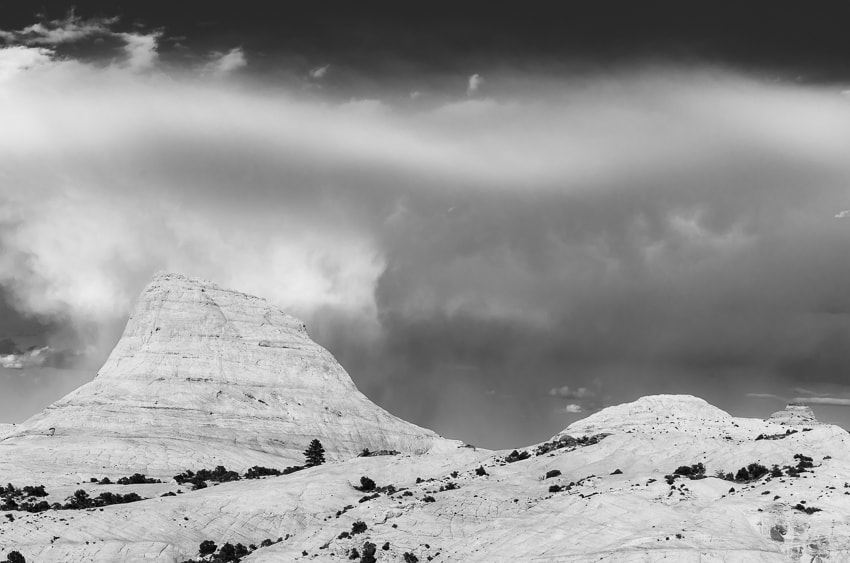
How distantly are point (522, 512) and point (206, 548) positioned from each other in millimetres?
40487

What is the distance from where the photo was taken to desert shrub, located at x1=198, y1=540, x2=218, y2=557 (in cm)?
12131

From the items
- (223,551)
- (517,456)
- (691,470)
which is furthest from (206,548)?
(691,470)

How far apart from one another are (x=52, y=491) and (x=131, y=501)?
22.4 m

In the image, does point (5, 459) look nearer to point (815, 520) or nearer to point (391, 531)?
point (391, 531)

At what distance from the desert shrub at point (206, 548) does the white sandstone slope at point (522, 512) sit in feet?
4.11

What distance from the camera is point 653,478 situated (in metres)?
114

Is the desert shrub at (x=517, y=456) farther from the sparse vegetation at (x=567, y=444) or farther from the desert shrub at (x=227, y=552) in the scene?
the desert shrub at (x=227, y=552)

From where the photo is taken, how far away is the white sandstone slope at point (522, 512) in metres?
92.8

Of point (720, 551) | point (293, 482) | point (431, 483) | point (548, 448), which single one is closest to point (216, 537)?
point (293, 482)

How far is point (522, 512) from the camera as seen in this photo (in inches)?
4269

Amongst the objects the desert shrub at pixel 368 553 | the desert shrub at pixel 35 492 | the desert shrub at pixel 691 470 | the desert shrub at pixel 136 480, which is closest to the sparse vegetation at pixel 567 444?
the desert shrub at pixel 691 470

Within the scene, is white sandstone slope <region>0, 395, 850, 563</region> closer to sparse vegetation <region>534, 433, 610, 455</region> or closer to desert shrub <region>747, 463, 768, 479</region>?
sparse vegetation <region>534, 433, 610, 455</region>

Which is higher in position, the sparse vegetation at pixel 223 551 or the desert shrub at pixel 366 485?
the desert shrub at pixel 366 485

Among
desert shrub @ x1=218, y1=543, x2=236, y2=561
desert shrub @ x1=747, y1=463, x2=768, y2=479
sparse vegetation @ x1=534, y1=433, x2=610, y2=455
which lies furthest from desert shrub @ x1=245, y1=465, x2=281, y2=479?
desert shrub @ x1=747, y1=463, x2=768, y2=479
